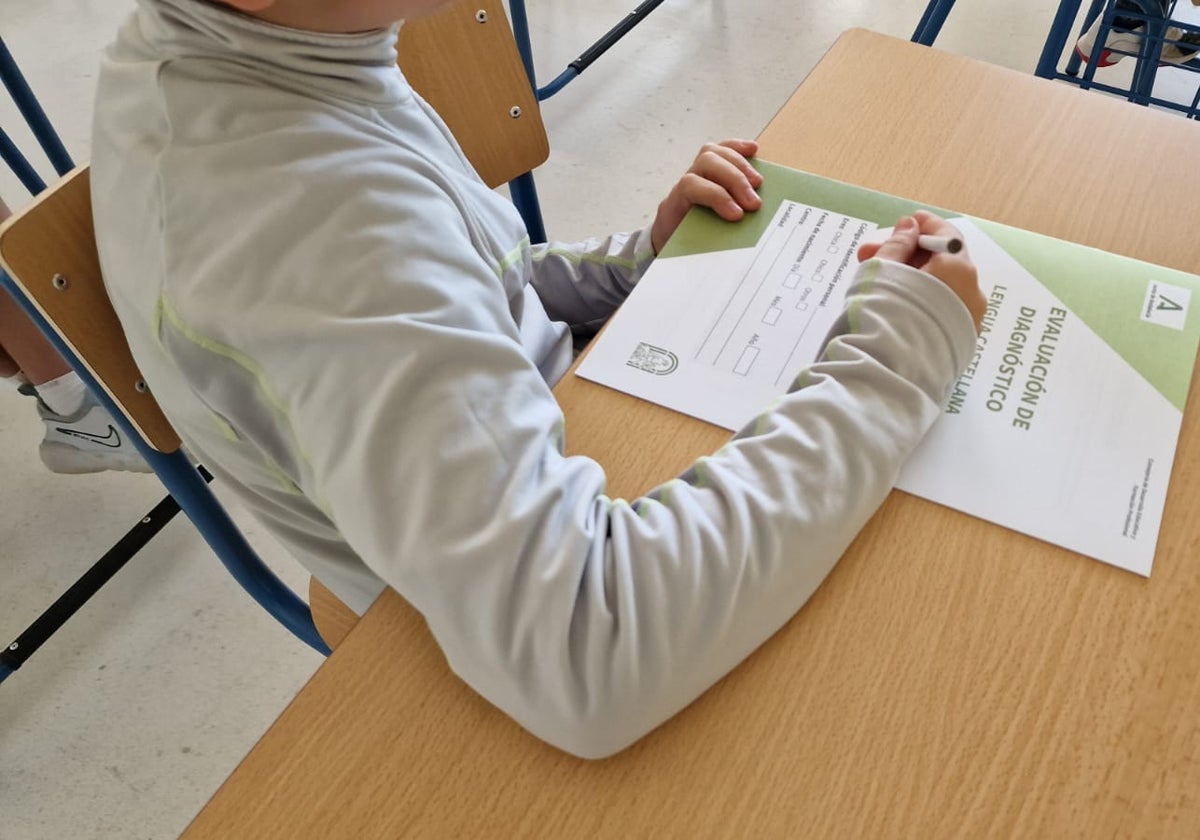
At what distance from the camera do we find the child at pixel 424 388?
1.51ft

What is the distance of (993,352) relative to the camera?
2.02 ft

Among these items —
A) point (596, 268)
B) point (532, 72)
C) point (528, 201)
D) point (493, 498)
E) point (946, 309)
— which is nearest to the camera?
point (493, 498)

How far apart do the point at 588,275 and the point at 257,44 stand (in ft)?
1.41

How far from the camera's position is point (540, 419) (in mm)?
495

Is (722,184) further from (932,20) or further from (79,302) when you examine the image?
(932,20)

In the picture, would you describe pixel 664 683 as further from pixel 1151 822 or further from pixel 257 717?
pixel 257 717

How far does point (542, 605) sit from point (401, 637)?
4.1 inches

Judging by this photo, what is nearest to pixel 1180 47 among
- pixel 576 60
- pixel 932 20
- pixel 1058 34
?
pixel 1058 34

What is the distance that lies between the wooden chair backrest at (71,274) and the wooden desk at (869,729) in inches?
11.5

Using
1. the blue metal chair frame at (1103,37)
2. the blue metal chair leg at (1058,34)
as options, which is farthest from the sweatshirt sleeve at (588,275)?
the blue metal chair leg at (1058,34)

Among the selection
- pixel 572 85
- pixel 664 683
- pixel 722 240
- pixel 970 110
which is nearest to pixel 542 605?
pixel 664 683

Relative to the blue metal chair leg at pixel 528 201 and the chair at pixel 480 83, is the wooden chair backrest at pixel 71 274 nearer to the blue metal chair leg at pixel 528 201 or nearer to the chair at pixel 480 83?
the chair at pixel 480 83

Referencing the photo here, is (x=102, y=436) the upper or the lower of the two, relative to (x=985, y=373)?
lower

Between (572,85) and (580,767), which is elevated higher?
(580,767)
